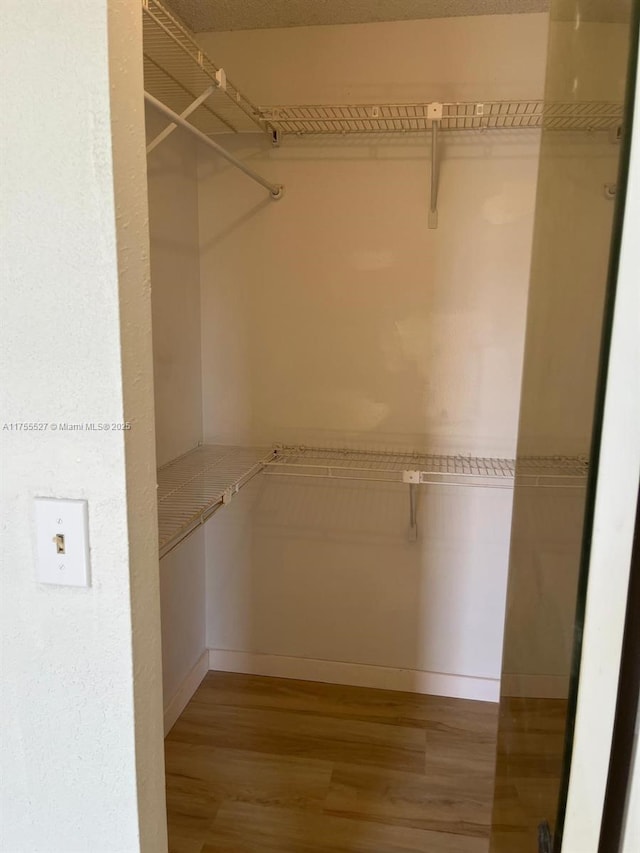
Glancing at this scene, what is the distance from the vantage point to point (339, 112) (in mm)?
2096

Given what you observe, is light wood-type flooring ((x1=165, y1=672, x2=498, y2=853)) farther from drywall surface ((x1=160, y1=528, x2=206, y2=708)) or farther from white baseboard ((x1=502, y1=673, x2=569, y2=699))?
white baseboard ((x1=502, y1=673, x2=569, y2=699))

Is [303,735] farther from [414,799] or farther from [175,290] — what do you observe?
[175,290]

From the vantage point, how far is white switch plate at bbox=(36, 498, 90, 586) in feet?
2.54

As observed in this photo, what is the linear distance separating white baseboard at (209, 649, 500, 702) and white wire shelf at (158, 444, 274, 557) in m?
0.84

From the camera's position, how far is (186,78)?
1773mm

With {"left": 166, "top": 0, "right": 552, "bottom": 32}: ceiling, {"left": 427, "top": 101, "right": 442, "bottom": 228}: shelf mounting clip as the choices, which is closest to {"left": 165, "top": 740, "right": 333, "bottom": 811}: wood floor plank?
{"left": 427, "top": 101, "right": 442, "bottom": 228}: shelf mounting clip

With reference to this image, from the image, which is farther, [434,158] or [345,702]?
[345,702]

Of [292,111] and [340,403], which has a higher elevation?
[292,111]

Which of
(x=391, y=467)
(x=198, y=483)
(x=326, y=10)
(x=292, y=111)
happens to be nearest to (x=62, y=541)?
(x=198, y=483)

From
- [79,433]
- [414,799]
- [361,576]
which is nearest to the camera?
[79,433]

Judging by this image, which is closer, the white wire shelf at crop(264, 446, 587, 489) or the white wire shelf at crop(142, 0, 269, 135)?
the white wire shelf at crop(142, 0, 269, 135)

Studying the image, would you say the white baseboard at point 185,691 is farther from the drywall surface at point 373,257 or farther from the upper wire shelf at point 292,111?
the upper wire shelf at point 292,111

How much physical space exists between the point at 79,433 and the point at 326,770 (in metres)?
1.65

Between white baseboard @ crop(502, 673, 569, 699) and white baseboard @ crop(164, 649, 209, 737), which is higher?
white baseboard @ crop(502, 673, 569, 699)
